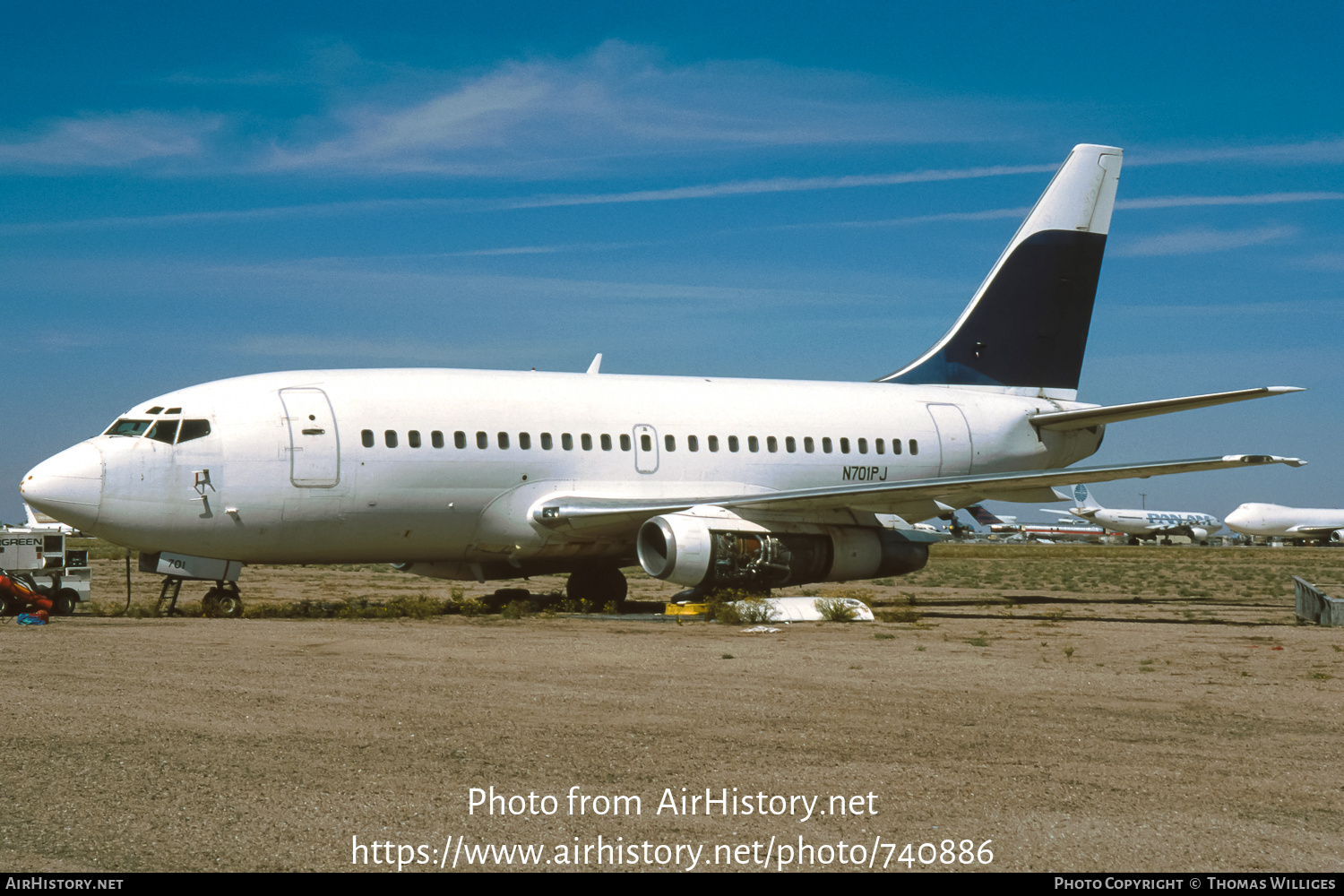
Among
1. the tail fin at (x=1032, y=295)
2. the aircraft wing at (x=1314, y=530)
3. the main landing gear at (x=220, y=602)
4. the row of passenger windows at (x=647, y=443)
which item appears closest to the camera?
the main landing gear at (x=220, y=602)

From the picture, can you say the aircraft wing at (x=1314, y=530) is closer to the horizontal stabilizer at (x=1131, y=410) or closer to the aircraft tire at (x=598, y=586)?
the horizontal stabilizer at (x=1131, y=410)

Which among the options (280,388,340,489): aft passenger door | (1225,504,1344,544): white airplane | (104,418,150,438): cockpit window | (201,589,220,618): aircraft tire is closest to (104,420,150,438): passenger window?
(104,418,150,438): cockpit window

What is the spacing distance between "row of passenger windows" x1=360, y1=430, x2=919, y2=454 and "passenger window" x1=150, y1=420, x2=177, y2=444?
2.56 meters

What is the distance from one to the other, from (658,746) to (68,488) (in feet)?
39.6

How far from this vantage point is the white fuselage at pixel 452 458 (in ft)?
56.4

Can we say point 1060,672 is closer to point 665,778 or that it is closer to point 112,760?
point 665,778

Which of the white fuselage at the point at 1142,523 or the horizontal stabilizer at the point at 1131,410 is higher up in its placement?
Answer: the horizontal stabilizer at the point at 1131,410

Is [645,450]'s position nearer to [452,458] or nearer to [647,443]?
[647,443]

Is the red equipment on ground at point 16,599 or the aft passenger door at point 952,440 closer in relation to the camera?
the red equipment on ground at point 16,599

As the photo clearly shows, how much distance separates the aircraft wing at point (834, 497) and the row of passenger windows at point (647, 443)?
0.91m

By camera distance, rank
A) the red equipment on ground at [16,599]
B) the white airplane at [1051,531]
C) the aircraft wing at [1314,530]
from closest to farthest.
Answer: the red equipment on ground at [16,599], the aircraft wing at [1314,530], the white airplane at [1051,531]

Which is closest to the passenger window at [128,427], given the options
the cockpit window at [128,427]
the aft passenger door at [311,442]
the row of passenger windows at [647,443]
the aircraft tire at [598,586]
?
the cockpit window at [128,427]

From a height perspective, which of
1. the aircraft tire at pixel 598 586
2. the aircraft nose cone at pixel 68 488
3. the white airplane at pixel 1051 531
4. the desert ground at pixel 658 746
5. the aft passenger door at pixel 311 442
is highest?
the aft passenger door at pixel 311 442
